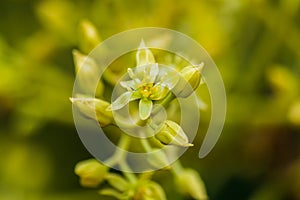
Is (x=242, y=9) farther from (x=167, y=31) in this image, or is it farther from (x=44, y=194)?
(x=44, y=194)

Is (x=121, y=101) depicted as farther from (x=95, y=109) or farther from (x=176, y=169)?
(x=176, y=169)

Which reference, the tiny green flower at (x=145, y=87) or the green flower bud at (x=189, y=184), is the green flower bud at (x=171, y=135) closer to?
the tiny green flower at (x=145, y=87)

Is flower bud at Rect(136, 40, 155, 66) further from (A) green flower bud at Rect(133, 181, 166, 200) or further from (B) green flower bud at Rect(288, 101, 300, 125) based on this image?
(B) green flower bud at Rect(288, 101, 300, 125)

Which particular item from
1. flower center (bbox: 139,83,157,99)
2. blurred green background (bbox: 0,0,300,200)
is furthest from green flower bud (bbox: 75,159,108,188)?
blurred green background (bbox: 0,0,300,200)

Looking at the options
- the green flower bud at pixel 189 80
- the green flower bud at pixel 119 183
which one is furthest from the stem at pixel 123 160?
the green flower bud at pixel 189 80

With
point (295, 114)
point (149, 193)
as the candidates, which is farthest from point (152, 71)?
point (295, 114)

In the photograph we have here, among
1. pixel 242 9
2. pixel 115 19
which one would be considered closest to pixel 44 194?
pixel 115 19
